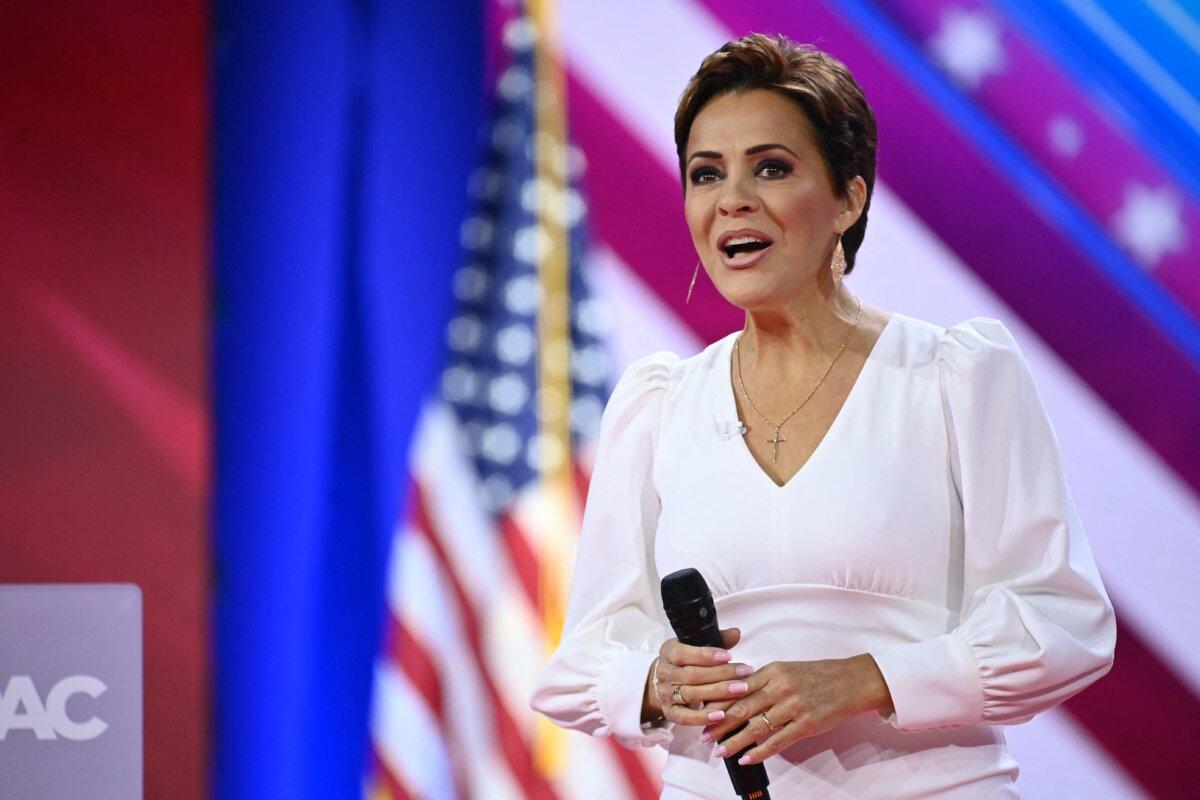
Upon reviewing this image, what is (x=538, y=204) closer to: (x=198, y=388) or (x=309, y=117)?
(x=309, y=117)

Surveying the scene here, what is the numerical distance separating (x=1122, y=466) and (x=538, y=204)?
1363 mm

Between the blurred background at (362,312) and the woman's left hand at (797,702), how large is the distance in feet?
4.75

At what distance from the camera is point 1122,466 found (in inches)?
106

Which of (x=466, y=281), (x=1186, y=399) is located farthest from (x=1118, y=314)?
(x=466, y=281)

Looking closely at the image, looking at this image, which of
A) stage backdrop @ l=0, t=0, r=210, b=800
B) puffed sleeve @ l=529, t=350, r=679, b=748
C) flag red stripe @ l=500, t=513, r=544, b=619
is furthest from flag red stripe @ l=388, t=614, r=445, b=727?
puffed sleeve @ l=529, t=350, r=679, b=748

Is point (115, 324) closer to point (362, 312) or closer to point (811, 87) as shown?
point (362, 312)

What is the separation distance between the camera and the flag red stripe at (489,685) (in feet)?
9.81

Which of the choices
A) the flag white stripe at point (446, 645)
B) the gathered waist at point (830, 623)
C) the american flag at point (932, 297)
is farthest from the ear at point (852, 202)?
the flag white stripe at point (446, 645)

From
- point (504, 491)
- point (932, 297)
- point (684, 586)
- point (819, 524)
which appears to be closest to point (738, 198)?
point (819, 524)

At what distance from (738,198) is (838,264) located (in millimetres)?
224

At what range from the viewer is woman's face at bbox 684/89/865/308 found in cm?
173

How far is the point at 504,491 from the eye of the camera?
3082mm

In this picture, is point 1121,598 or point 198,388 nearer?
point 1121,598

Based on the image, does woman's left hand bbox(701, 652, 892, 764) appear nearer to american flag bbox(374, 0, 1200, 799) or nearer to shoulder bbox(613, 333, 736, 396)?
shoulder bbox(613, 333, 736, 396)
